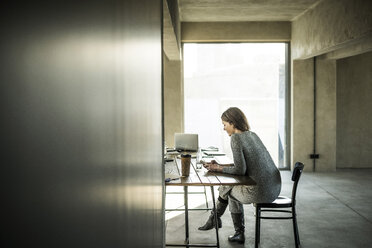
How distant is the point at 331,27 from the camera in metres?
6.08

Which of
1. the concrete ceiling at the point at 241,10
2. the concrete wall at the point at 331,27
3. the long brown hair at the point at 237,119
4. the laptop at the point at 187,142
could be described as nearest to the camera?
the long brown hair at the point at 237,119

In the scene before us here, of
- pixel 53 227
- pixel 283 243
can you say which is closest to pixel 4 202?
pixel 53 227

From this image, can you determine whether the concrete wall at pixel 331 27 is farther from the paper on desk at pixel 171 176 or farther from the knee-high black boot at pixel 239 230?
the paper on desk at pixel 171 176

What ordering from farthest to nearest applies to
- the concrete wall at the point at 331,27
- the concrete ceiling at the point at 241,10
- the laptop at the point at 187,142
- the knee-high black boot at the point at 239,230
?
the concrete ceiling at the point at 241,10 → the laptop at the point at 187,142 → the concrete wall at the point at 331,27 → the knee-high black boot at the point at 239,230

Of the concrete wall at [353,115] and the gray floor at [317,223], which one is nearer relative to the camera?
the gray floor at [317,223]

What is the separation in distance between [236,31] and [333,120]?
9.19 ft

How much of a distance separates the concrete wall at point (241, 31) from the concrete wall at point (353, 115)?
1.56 m

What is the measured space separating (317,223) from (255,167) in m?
1.64

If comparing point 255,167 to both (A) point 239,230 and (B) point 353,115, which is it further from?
(B) point 353,115

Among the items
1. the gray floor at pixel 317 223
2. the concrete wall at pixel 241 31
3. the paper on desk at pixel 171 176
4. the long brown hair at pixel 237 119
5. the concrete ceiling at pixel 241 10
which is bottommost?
the gray floor at pixel 317 223

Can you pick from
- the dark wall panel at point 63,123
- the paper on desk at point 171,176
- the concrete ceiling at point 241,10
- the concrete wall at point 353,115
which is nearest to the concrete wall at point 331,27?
the concrete ceiling at point 241,10

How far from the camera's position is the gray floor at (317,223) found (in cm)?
409

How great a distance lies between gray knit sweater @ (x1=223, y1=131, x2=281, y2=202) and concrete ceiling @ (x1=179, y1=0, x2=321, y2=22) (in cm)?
384

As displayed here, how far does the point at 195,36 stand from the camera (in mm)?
8297
